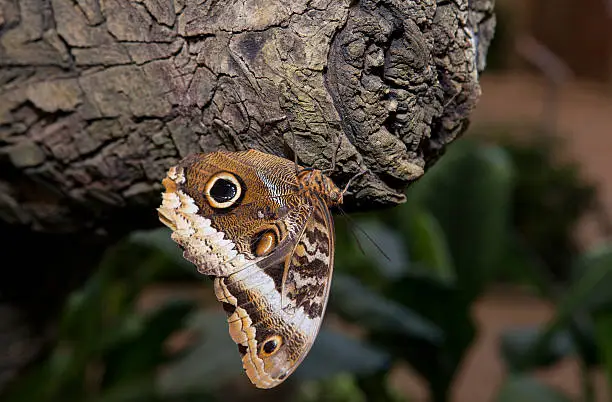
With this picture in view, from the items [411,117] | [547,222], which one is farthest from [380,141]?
[547,222]

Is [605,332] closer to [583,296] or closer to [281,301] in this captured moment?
[583,296]

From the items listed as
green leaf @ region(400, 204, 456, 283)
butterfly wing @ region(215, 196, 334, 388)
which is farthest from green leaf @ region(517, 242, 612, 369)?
butterfly wing @ region(215, 196, 334, 388)

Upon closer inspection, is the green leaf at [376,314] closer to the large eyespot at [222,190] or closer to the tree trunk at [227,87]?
the tree trunk at [227,87]

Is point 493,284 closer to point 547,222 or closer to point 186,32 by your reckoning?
point 547,222

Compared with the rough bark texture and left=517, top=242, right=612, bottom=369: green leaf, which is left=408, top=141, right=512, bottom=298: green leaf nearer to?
left=517, top=242, right=612, bottom=369: green leaf

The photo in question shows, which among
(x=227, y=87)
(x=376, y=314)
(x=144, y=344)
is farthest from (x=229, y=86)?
(x=144, y=344)

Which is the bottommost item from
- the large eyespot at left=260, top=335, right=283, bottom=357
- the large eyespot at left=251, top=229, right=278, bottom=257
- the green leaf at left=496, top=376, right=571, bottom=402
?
the green leaf at left=496, top=376, right=571, bottom=402
